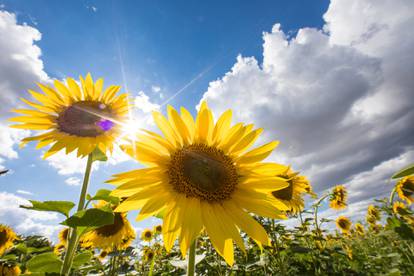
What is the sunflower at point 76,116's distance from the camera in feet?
9.30

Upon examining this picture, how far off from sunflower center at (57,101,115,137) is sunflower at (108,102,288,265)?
1462 millimetres

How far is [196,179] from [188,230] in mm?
430

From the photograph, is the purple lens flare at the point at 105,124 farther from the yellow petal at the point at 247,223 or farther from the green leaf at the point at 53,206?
the yellow petal at the point at 247,223

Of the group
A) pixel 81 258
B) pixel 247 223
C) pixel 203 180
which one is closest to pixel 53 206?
pixel 81 258

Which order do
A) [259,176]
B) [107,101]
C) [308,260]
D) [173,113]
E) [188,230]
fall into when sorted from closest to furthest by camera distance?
[188,230], [173,113], [259,176], [107,101], [308,260]

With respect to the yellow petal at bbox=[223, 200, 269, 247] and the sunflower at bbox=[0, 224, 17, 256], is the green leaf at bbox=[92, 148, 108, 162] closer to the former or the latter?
the yellow petal at bbox=[223, 200, 269, 247]

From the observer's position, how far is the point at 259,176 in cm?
198

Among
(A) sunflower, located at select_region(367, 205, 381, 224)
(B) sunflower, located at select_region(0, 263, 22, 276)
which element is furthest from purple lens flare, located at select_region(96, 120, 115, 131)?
(A) sunflower, located at select_region(367, 205, 381, 224)

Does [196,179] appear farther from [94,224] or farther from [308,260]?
[308,260]

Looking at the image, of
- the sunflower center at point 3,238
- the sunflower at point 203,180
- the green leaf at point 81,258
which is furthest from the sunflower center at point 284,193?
the sunflower center at point 3,238

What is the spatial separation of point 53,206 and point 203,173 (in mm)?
1079

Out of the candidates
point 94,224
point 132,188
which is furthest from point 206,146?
point 94,224

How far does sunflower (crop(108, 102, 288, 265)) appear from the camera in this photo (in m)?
1.64

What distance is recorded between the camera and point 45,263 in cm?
186
